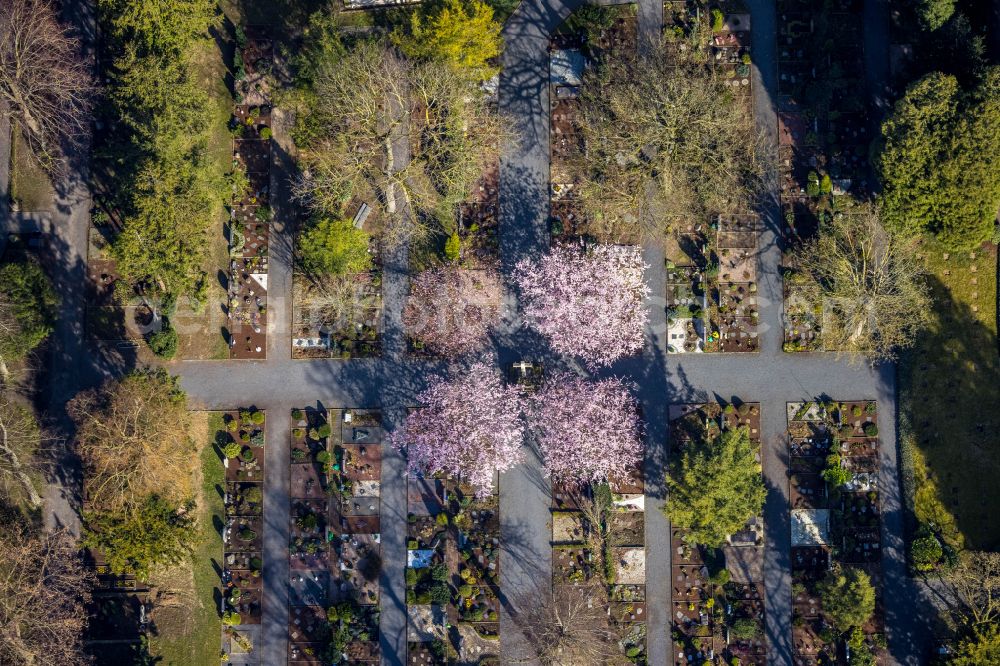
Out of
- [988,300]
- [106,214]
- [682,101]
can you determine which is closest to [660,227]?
[682,101]

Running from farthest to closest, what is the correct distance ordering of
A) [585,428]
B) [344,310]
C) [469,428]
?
1. [344,310]
2. [585,428]
3. [469,428]

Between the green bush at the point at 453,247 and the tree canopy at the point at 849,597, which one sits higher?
the green bush at the point at 453,247

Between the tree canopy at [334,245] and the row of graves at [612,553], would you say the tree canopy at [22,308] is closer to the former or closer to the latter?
the tree canopy at [334,245]

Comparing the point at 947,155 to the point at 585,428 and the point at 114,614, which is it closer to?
the point at 585,428

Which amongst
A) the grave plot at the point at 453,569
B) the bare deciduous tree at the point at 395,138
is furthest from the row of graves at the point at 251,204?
the grave plot at the point at 453,569

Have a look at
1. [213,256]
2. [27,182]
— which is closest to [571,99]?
[213,256]

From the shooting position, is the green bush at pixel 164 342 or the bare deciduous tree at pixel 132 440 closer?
the bare deciduous tree at pixel 132 440
